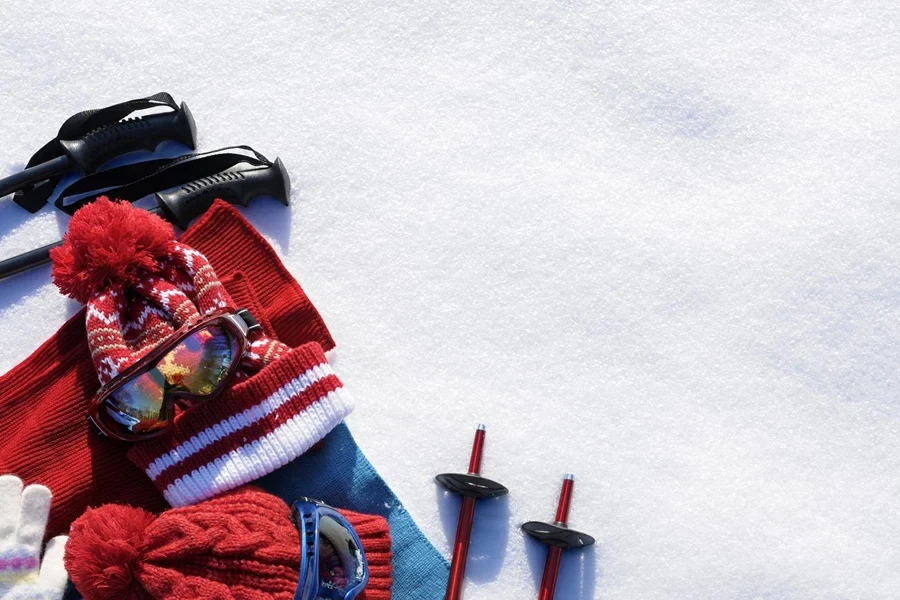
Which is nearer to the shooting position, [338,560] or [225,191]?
[338,560]

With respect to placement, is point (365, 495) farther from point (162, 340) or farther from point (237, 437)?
point (162, 340)

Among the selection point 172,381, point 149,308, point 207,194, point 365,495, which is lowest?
point 365,495

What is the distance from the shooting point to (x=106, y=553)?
1181 millimetres

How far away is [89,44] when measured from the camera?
1543mm

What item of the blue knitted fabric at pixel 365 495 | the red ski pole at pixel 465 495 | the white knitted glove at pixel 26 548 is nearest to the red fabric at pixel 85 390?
the white knitted glove at pixel 26 548

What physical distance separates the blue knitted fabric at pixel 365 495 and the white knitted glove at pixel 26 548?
0.31 m

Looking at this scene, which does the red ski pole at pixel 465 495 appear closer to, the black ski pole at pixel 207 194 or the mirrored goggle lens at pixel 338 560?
the mirrored goggle lens at pixel 338 560

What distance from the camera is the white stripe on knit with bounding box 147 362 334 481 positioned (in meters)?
1.30

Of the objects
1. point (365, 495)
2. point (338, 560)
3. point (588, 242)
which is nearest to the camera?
point (338, 560)

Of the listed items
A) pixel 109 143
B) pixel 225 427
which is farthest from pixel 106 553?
pixel 109 143

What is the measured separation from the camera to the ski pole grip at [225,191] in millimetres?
1439

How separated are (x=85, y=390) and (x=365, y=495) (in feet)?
1.50

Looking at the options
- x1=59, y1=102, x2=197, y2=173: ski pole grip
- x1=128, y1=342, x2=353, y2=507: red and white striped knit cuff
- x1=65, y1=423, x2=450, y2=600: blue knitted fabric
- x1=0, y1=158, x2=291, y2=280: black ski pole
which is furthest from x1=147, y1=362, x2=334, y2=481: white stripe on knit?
x1=59, y1=102, x2=197, y2=173: ski pole grip

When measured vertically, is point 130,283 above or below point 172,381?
above
